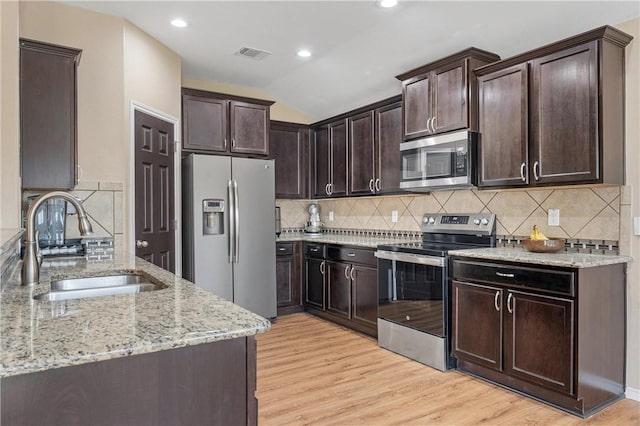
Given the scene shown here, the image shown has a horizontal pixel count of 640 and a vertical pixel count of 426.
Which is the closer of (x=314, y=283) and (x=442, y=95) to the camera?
(x=442, y=95)

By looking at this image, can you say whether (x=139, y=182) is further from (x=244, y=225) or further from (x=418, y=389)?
(x=418, y=389)

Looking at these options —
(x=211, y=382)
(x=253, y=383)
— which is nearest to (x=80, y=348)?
(x=211, y=382)

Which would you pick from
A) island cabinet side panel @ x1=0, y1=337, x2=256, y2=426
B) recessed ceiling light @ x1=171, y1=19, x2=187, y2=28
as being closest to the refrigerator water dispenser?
recessed ceiling light @ x1=171, y1=19, x2=187, y2=28

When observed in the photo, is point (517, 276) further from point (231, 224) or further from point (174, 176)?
point (174, 176)

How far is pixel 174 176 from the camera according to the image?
4.08 metres

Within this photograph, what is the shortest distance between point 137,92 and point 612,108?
348cm

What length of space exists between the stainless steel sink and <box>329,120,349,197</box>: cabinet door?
309cm

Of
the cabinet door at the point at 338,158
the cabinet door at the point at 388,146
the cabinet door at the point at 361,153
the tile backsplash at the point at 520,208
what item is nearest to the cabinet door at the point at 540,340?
the tile backsplash at the point at 520,208

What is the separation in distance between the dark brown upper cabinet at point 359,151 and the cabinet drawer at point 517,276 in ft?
4.24

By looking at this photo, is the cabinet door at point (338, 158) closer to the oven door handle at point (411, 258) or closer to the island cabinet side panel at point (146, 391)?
the oven door handle at point (411, 258)

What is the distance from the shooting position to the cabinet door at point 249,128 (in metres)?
4.61

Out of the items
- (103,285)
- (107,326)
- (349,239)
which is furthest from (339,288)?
(107,326)

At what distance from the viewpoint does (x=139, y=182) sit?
3.53 meters

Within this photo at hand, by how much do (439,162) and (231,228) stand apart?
2.16 meters
